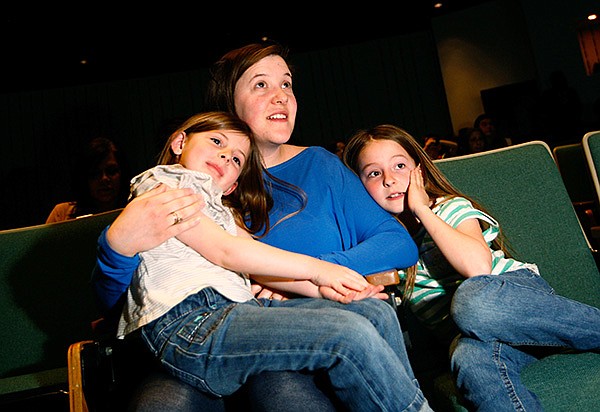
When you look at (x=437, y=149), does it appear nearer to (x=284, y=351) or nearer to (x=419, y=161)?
(x=419, y=161)

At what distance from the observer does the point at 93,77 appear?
810cm

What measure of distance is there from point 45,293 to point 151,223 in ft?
3.21

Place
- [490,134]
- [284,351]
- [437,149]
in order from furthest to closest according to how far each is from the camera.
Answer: [490,134] < [437,149] < [284,351]

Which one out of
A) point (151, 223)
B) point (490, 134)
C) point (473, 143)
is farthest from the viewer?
point (490, 134)

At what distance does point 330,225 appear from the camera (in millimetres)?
1563

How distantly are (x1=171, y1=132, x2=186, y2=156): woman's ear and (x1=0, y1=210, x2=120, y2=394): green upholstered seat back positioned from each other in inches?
22.6

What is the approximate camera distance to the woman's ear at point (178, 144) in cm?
153

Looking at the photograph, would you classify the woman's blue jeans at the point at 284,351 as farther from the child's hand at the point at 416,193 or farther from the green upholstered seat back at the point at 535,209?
the green upholstered seat back at the point at 535,209

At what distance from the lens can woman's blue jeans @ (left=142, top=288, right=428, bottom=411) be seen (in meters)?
1.07

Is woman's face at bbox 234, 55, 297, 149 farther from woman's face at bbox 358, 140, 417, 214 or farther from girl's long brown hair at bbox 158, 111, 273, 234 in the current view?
woman's face at bbox 358, 140, 417, 214

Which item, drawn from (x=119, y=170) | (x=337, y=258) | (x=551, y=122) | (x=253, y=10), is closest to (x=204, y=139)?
(x=337, y=258)

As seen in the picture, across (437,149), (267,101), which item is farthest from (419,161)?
(437,149)

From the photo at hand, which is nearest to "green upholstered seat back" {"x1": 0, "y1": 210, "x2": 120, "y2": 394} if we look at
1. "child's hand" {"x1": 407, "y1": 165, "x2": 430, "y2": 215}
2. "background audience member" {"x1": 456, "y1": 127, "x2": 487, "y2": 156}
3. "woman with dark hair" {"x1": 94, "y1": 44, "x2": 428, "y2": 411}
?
"woman with dark hair" {"x1": 94, "y1": 44, "x2": 428, "y2": 411}

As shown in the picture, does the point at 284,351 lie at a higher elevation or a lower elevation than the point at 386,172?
lower
